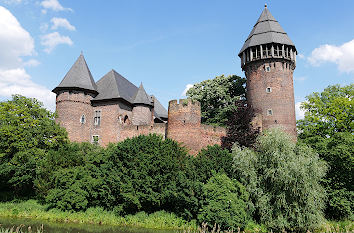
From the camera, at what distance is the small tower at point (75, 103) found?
982 inches

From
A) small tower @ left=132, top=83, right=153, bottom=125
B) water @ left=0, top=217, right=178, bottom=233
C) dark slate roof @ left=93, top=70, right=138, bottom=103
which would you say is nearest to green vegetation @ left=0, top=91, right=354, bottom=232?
water @ left=0, top=217, right=178, bottom=233

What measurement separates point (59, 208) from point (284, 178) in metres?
13.6

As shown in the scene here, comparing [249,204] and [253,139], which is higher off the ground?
[253,139]

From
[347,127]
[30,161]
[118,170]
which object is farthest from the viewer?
[347,127]

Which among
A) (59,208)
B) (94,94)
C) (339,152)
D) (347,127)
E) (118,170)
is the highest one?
(94,94)

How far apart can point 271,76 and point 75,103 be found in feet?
58.4

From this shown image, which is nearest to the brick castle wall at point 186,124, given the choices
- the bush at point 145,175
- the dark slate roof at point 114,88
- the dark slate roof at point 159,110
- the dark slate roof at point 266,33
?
the bush at point 145,175

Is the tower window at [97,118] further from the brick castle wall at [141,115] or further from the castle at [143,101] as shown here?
the brick castle wall at [141,115]

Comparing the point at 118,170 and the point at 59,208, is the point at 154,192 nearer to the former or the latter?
the point at 118,170

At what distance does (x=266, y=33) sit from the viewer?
2633 centimetres

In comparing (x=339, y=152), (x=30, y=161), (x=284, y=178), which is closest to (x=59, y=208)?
(x=30, y=161)

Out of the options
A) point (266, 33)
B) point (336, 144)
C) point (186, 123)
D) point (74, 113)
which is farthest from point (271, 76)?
point (74, 113)

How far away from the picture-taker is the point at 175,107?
20.9 m

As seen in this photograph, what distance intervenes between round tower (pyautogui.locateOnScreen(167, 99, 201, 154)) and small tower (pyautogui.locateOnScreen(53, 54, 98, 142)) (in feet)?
30.6
